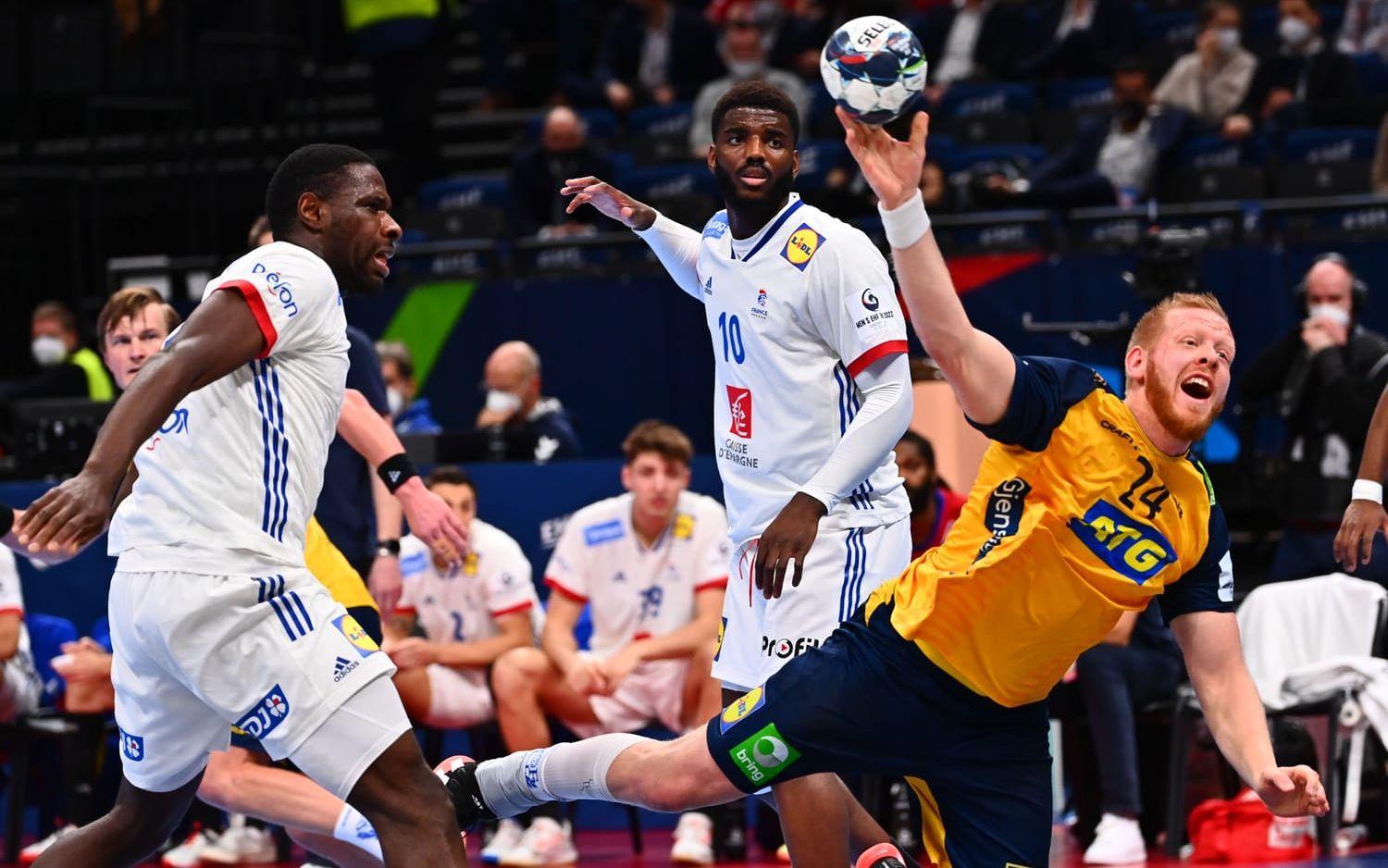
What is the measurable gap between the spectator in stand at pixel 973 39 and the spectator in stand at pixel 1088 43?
0.27 meters

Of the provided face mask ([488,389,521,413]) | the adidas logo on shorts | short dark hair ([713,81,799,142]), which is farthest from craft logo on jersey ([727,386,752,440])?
face mask ([488,389,521,413])

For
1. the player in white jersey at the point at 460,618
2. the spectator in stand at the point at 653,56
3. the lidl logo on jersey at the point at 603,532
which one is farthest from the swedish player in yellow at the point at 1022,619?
the spectator in stand at the point at 653,56

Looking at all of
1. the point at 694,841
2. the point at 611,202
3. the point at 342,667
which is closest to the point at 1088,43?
the point at 694,841

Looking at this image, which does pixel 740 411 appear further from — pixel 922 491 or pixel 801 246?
pixel 922 491

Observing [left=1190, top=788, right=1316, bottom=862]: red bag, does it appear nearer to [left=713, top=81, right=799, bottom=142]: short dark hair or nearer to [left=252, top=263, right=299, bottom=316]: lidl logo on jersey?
[left=713, top=81, right=799, bottom=142]: short dark hair

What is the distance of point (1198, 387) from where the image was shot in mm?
4535

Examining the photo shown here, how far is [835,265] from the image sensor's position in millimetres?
5352

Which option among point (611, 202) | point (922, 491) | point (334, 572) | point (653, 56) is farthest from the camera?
point (653, 56)

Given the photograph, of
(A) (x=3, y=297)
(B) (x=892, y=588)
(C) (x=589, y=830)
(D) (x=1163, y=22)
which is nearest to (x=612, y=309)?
(C) (x=589, y=830)

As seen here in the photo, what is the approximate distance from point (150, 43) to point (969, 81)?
6.53m

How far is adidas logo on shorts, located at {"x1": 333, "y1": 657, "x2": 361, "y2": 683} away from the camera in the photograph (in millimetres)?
4672

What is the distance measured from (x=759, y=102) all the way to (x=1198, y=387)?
163cm

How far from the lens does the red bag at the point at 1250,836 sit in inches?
314

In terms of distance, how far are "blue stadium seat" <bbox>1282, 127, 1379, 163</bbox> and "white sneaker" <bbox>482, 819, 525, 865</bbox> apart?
6.40 m
